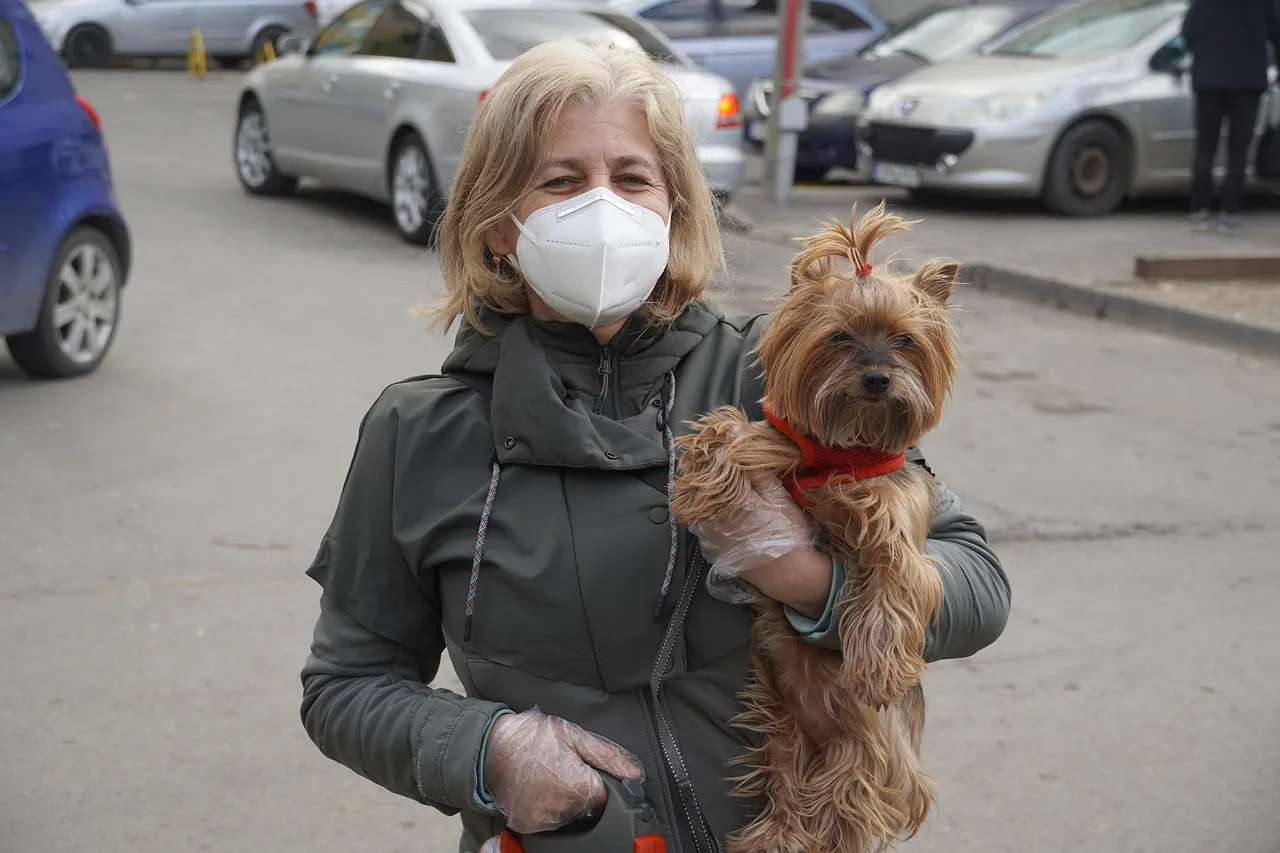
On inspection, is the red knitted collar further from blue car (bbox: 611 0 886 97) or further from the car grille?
blue car (bbox: 611 0 886 97)

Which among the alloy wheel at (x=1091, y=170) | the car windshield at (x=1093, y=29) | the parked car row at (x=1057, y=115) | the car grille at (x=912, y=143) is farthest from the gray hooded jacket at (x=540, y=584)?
the car windshield at (x=1093, y=29)

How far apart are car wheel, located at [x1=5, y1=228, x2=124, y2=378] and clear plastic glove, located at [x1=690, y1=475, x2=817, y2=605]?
6.25 metres

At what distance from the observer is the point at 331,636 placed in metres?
2.10

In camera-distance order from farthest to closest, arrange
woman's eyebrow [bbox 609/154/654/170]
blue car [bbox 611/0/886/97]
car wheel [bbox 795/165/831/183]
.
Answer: blue car [bbox 611/0/886/97] → car wheel [bbox 795/165/831/183] → woman's eyebrow [bbox 609/154/654/170]

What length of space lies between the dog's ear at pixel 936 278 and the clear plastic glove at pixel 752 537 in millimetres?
320

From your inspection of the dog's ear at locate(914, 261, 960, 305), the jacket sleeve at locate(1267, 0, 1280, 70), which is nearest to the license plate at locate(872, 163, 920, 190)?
the jacket sleeve at locate(1267, 0, 1280, 70)

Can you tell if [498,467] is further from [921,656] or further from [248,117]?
[248,117]

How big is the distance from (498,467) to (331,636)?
0.34 meters

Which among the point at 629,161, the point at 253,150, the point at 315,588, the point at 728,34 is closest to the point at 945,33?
the point at 728,34

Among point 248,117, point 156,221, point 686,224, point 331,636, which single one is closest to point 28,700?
point 331,636

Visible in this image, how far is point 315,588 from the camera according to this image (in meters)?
5.30

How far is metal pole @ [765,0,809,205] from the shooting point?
13.4 m

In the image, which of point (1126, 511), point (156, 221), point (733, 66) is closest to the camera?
point (1126, 511)

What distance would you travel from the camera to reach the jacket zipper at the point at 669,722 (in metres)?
2.00
